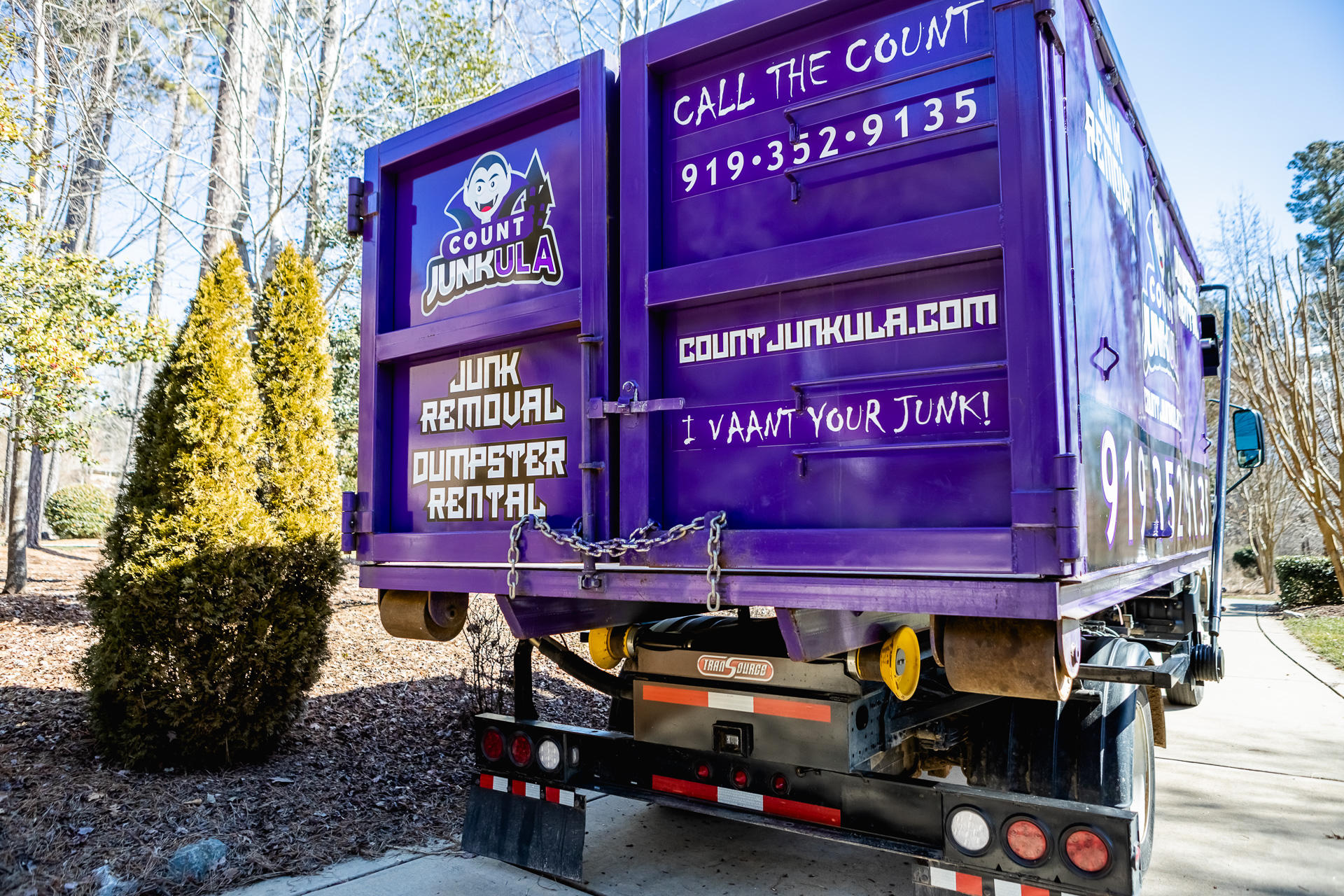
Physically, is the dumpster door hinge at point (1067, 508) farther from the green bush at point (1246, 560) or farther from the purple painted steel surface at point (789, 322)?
the green bush at point (1246, 560)

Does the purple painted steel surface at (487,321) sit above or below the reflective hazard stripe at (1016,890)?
above

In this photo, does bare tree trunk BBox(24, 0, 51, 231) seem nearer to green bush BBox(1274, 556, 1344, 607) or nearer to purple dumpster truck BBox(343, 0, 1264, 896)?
purple dumpster truck BBox(343, 0, 1264, 896)

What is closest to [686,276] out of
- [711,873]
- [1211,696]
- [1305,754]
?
[711,873]

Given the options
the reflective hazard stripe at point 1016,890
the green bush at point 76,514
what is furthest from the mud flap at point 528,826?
the green bush at point 76,514

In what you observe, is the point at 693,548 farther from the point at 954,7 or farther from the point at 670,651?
the point at 954,7

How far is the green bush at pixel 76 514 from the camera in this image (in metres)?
24.8

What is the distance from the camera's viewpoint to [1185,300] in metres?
5.62

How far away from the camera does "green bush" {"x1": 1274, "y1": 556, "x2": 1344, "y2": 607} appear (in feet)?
55.2

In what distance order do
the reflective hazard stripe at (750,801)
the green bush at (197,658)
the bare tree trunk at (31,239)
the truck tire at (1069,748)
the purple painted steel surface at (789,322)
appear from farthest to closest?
the bare tree trunk at (31,239) → the green bush at (197,658) → the truck tire at (1069,748) → the reflective hazard stripe at (750,801) → the purple painted steel surface at (789,322)

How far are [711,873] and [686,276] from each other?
2.67 metres

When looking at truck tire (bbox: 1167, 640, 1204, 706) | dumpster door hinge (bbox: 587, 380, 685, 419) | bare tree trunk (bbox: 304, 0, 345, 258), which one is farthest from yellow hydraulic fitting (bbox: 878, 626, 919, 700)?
bare tree trunk (bbox: 304, 0, 345, 258)

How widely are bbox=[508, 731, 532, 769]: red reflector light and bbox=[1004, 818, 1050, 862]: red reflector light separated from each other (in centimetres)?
191

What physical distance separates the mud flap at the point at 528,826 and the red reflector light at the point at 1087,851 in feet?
5.91

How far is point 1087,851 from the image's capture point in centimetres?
252
